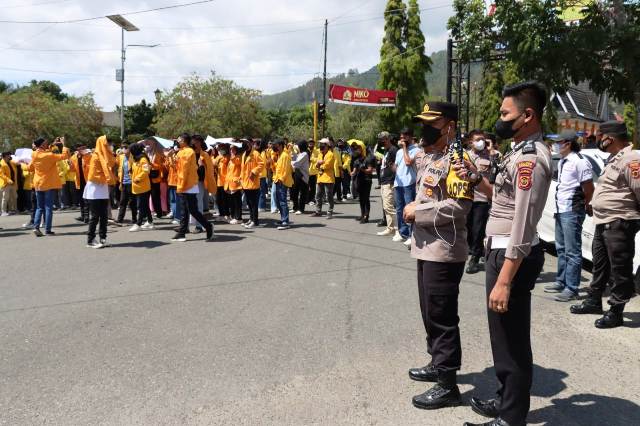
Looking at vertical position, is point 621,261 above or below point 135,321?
above

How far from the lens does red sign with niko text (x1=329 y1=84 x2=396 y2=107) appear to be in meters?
27.3

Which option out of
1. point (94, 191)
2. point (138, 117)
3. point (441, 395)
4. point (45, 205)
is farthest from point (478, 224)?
point (138, 117)

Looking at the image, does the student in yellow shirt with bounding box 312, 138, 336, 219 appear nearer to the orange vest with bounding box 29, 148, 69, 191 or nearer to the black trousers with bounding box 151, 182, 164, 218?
the black trousers with bounding box 151, 182, 164, 218

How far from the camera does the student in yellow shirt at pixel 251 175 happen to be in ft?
36.1

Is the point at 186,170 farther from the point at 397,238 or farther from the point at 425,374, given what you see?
the point at 425,374

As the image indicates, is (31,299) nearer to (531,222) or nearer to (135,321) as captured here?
(135,321)

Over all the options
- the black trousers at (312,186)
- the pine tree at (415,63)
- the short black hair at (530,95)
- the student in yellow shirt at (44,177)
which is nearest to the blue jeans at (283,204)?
the black trousers at (312,186)

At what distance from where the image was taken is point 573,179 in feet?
19.4

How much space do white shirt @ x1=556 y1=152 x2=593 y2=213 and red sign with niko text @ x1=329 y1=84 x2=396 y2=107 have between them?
2179cm

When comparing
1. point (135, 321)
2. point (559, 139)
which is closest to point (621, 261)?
point (559, 139)

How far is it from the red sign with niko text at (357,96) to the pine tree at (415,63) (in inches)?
334

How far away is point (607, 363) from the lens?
13.4ft

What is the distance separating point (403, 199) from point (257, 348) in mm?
5359

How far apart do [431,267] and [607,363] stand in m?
1.86
